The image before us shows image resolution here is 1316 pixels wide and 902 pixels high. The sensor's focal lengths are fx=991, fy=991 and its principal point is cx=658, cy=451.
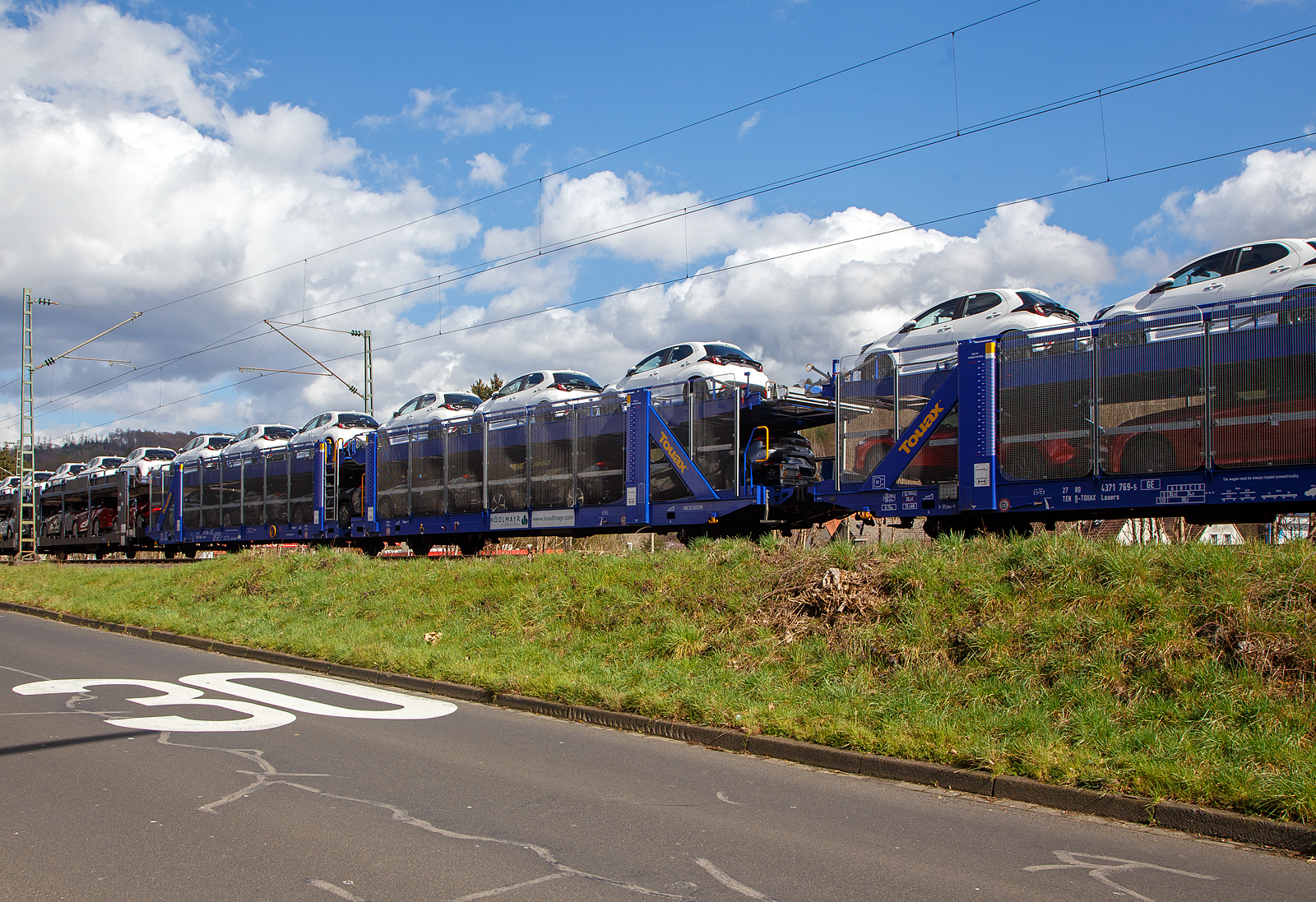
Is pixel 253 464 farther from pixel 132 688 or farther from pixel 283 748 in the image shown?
pixel 283 748

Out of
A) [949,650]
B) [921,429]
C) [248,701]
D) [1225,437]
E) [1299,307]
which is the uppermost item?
[1299,307]

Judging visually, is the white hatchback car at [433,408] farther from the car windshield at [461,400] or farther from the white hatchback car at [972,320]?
the white hatchback car at [972,320]

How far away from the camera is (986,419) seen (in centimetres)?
1187

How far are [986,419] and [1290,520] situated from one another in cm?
535

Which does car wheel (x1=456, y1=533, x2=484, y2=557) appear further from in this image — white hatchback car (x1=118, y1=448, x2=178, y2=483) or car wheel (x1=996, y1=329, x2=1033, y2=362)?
white hatchback car (x1=118, y1=448, x2=178, y2=483)

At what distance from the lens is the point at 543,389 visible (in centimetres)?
2078

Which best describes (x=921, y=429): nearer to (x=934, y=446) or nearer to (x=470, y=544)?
(x=934, y=446)

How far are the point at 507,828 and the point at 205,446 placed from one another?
3193cm

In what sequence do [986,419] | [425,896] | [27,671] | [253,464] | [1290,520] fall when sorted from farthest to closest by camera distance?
[253,464] → [1290,520] → [986,419] → [27,671] → [425,896]

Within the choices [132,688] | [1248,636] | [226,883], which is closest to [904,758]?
[1248,636]

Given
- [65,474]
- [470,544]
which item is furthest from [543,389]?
[65,474]

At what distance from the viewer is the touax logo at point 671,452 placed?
15.6 metres

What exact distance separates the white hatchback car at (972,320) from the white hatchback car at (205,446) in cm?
2482

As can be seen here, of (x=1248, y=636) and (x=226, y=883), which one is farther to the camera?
(x=1248, y=636)
